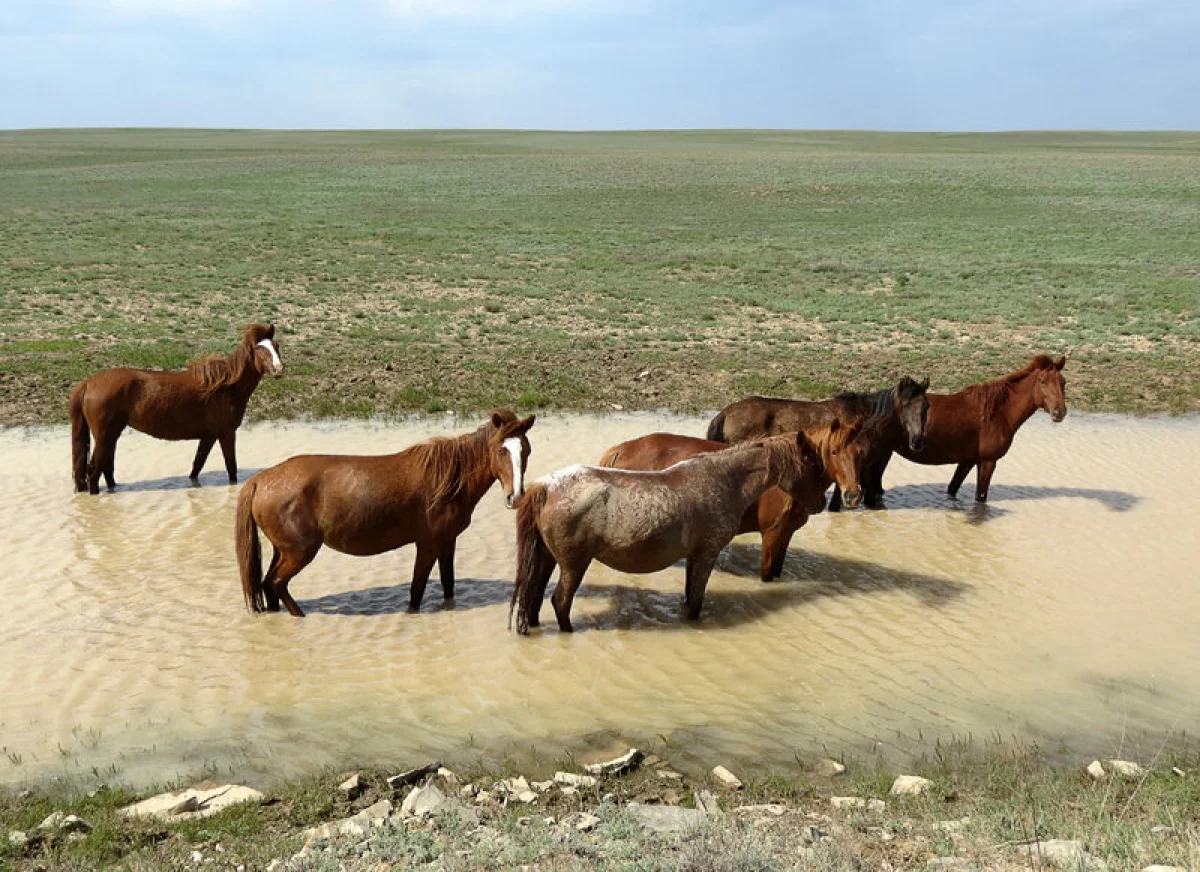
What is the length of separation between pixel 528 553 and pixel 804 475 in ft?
8.37

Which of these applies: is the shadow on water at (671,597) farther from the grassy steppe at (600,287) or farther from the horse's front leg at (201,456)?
the grassy steppe at (600,287)

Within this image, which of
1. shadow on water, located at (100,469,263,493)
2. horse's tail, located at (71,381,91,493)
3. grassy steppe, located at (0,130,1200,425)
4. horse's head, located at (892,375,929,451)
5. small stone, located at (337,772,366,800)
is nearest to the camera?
small stone, located at (337,772,366,800)

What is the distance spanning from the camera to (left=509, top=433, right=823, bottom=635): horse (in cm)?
816

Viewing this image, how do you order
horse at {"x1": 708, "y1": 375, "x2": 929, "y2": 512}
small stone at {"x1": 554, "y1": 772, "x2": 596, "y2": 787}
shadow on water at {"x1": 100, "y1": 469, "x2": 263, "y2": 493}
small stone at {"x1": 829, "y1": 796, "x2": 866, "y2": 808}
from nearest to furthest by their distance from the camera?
small stone at {"x1": 829, "y1": 796, "x2": 866, "y2": 808}
small stone at {"x1": 554, "y1": 772, "x2": 596, "y2": 787}
horse at {"x1": 708, "y1": 375, "x2": 929, "y2": 512}
shadow on water at {"x1": 100, "y1": 469, "x2": 263, "y2": 493}

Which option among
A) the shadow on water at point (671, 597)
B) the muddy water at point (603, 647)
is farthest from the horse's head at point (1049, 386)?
the shadow on water at point (671, 597)

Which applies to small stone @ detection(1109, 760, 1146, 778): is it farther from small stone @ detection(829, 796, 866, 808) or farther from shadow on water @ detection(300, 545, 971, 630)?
shadow on water @ detection(300, 545, 971, 630)

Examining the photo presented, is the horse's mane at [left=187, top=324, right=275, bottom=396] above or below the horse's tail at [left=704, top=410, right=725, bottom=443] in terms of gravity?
above

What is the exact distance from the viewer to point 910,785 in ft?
19.6

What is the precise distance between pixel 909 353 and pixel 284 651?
53.6ft

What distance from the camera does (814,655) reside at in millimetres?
8234

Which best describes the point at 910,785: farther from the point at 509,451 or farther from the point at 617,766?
the point at 509,451

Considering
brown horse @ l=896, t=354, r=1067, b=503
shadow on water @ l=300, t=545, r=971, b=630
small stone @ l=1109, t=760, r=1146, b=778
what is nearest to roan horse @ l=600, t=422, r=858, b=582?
shadow on water @ l=300, t=545, r=971, b=630

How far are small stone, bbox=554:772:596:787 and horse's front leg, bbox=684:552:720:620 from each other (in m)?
2.87

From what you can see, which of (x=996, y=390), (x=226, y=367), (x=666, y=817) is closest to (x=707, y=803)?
(x=666, y=817)
